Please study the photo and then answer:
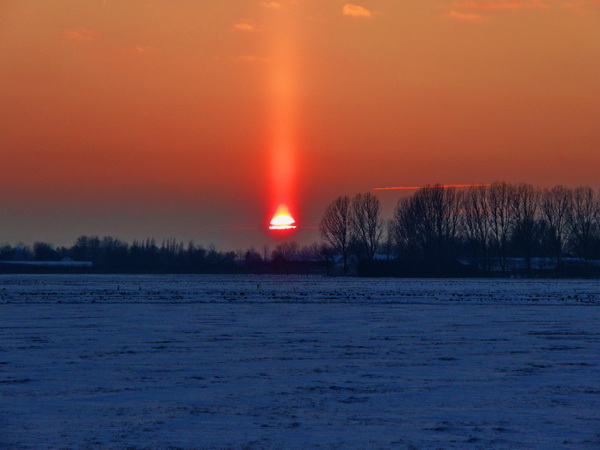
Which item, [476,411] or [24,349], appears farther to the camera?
[24,349]

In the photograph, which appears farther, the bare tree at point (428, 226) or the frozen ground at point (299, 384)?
the bare tree at point (428, 226)

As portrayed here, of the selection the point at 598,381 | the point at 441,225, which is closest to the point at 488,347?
the point at 598,381

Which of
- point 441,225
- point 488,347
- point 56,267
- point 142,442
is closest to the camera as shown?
point 142,442

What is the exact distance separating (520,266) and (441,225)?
1657 centimetres

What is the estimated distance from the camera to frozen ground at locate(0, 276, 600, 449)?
9.58 meters

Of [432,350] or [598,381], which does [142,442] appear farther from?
[432,350]

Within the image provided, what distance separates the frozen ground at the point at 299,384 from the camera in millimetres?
9578

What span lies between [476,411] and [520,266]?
11976cm

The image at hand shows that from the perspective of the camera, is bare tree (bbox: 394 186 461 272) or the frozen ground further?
bare tree (bbox: 394 186 461 272)

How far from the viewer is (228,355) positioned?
658 inches

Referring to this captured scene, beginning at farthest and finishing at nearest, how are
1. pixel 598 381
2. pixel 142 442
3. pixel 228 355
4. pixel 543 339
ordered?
1. pixel 543 339
2. pixel 228 355
3. pixel 598 381
4. pixel 142 442

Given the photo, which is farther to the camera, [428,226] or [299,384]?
[428,226]

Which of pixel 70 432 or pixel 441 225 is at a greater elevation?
pixel 441 225

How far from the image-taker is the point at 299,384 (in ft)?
42.9
